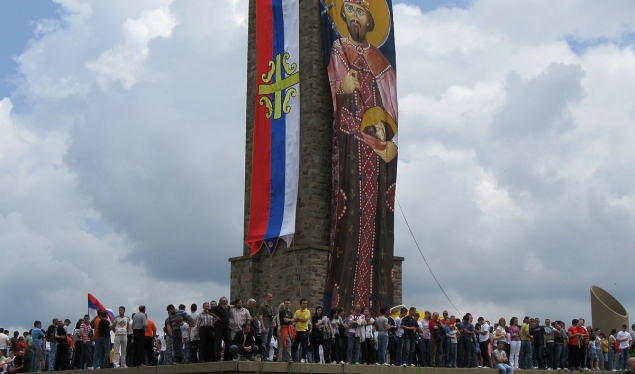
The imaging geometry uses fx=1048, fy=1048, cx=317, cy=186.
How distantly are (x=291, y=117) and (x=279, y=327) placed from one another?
931 cm

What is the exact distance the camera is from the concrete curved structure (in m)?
30.9

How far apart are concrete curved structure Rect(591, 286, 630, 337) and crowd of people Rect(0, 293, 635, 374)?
9.44 ft

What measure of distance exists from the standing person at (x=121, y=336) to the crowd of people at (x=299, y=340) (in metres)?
0.02

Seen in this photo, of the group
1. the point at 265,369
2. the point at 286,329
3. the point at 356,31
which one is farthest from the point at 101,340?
the point at 356,31

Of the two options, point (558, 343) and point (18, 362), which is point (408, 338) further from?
point (18, 362)

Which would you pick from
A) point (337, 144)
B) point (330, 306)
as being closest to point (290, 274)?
point (330, 306)

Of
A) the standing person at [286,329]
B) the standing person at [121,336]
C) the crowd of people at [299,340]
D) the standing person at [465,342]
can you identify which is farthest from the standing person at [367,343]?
the standing person at [121,336]

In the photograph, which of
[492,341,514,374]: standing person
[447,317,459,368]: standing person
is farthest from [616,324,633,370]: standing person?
[447,317,459,368]: standing person

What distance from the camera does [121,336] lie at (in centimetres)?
2323

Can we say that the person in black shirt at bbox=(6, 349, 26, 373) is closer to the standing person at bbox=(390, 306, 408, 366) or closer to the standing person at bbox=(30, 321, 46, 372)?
the standing person at bbox=(30, 321, 46, 372)

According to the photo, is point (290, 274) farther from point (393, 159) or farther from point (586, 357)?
point (586, 357)

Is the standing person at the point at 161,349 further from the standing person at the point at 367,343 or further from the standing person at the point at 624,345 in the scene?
the standing person at the point at 624,345

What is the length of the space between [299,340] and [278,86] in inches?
415

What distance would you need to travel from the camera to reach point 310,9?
30.7m
